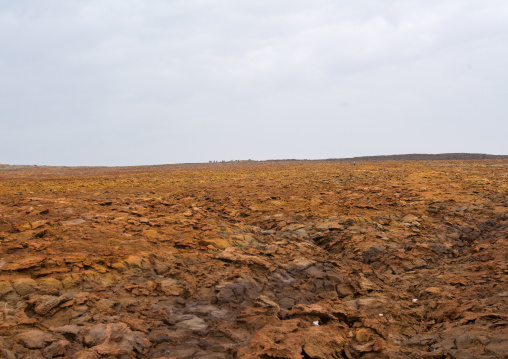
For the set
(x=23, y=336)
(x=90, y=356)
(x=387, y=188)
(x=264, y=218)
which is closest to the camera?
(x=90, y=356)

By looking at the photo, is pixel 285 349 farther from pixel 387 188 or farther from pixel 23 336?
pixel 387 188

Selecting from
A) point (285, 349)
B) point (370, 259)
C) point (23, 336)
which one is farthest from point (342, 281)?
point (23, 336)

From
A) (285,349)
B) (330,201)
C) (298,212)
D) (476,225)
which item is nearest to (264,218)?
(298,212)

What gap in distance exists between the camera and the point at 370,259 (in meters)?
9.99

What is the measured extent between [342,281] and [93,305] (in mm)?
5258

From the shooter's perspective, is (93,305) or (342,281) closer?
(93,305)

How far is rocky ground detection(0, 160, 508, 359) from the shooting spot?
536 centimetres

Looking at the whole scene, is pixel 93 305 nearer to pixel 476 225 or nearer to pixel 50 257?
pixel 50 257

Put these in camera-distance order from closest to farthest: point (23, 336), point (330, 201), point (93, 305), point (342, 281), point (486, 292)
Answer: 1. point (23, 336)
2. point (93, 305)
3. point (486, 292)
4. point (342, 281)
5. point (330, 201)

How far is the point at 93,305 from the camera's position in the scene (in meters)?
6.23

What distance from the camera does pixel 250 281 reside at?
7871 millimetres

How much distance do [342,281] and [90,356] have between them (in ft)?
18.3

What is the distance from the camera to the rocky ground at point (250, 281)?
17.6 ft

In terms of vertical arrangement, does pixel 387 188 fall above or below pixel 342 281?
above
